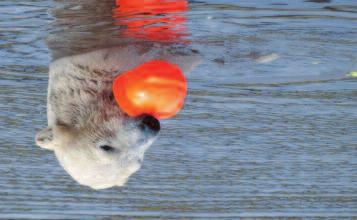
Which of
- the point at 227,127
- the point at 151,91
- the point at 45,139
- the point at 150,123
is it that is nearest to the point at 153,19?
the point at 227,127

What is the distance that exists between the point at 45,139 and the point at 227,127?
2.81 feet

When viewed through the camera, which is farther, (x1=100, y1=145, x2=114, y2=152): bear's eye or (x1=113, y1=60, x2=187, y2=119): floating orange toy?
(x1=113, y1=60, x2=187, y2=119): floating orange toy

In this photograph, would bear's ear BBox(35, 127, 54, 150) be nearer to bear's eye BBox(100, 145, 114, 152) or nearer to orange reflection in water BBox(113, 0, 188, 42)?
bear's eye BBox(100, 145, 114, 152)

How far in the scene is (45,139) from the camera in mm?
4043

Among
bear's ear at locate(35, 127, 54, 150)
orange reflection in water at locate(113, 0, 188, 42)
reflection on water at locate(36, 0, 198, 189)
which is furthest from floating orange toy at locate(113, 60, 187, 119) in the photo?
orange reflection in water at locate(113, 0, 188, 42)

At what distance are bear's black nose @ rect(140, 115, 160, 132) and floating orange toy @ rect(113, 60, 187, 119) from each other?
0.06m

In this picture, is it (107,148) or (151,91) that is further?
(151,91)

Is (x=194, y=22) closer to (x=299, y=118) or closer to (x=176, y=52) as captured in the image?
(x=176, y=52)

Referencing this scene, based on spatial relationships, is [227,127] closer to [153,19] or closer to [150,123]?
[150,123]

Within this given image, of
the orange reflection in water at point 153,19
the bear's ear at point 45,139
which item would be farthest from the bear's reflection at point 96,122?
the orange reflection in water at point 153,19

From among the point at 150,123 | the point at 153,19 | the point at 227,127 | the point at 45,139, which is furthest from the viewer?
the point at 153,19

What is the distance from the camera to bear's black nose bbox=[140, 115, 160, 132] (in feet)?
12.4

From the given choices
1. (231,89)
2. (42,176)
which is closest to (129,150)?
(42,176)

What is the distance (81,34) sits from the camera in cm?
525
